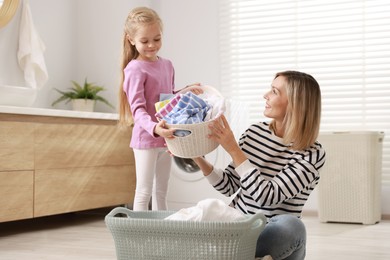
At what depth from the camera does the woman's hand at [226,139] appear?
1.98m

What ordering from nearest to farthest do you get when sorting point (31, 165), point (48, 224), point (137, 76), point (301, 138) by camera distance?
point (301, 138), point (137, 76), point (31, 165), point (48, 224)

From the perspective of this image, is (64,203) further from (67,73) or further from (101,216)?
(67,73)

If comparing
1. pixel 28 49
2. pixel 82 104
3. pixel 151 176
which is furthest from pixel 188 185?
pixel 151 176

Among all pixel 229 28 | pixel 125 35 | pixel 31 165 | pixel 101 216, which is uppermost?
pixel 229 28

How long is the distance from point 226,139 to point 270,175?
0.80 feet

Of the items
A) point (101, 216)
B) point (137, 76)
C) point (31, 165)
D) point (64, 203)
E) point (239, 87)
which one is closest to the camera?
point (137, 76)

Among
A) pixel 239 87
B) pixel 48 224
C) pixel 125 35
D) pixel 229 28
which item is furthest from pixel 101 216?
pixel 125 35

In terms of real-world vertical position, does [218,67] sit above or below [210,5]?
below

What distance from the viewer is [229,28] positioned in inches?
199

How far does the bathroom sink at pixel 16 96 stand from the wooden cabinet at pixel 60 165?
0.50 feet

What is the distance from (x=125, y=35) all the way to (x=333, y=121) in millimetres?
2433

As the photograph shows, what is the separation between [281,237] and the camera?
1955 mm

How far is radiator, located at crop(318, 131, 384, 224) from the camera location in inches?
167

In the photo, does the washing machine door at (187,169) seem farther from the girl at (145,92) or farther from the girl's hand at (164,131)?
the girl's hand at (164,131)
